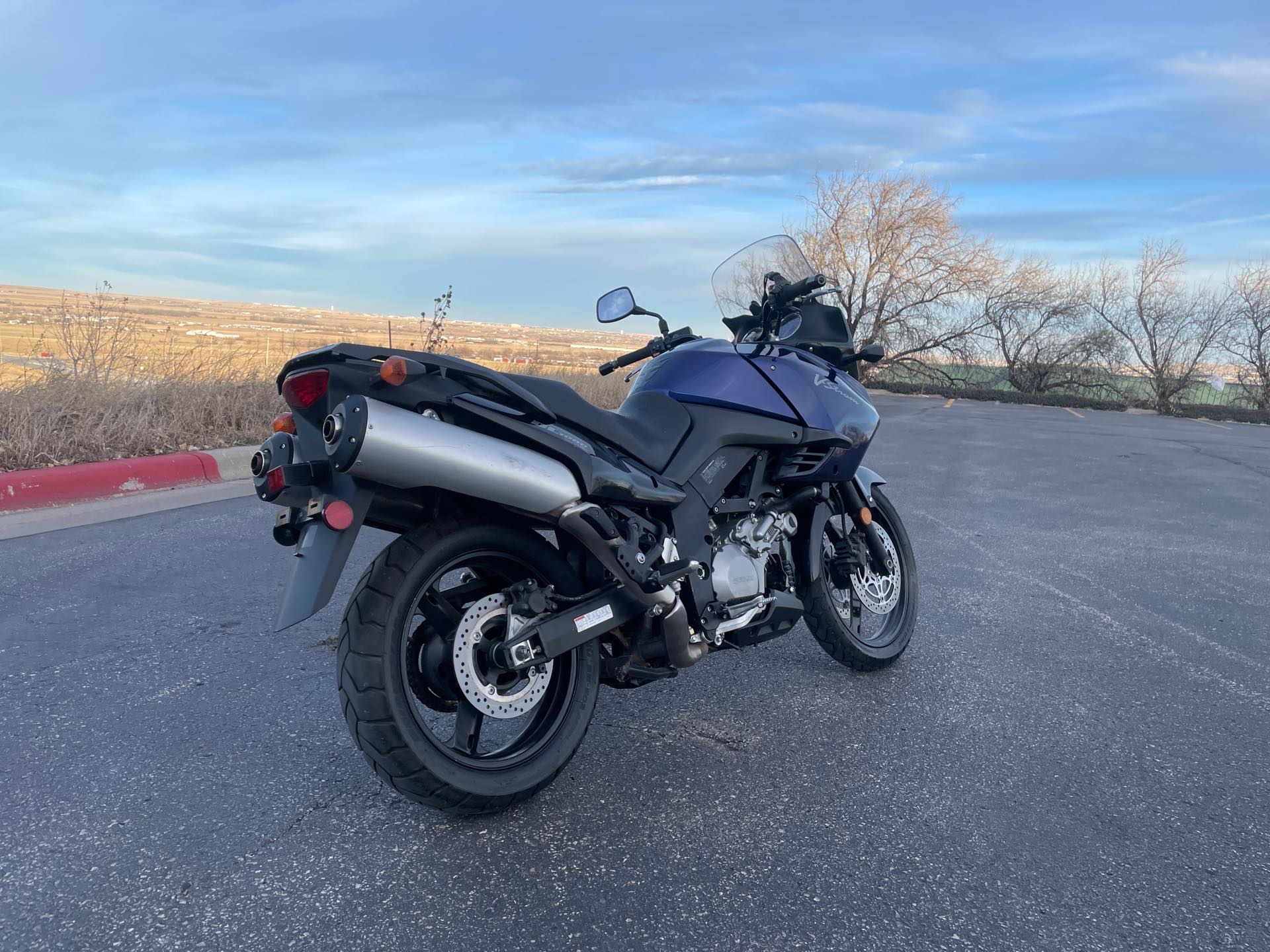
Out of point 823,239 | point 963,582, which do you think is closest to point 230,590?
point 963,582

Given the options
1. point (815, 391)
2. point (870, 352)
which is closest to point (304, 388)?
point (815, 391)

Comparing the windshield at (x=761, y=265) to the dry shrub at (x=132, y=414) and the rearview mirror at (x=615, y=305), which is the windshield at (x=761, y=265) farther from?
the dry shrub at (x=132, y=414)

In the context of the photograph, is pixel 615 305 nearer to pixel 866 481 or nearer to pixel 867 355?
pixel 867 355

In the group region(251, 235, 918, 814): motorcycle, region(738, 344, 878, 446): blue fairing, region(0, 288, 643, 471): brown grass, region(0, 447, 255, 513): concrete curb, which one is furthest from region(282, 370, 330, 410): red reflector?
region(0, 288, 643, 471): brown grass

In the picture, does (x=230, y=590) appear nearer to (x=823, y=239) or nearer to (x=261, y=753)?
(x=261, y=753)

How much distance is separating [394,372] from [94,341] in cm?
808

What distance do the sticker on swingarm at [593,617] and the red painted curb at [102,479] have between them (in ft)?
17.7

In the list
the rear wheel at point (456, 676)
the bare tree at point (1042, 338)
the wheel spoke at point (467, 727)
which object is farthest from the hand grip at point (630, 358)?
the bare tree at point (1042, 338)

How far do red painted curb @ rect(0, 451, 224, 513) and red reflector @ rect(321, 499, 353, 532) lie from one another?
529cm

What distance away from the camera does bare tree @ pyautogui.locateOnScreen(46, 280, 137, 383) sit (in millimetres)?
8594

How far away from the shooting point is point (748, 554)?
3539 mm

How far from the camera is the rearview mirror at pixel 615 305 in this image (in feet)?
12.0

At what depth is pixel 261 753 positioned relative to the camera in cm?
309

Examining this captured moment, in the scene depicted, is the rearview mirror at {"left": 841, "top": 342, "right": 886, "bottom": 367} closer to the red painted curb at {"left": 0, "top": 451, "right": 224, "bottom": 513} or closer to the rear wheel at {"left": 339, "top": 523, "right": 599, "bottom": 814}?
the rear wheel at {"left": 339, "top": 523, "right": 599, "bottom": 814}
